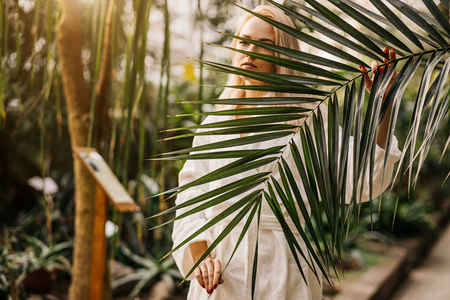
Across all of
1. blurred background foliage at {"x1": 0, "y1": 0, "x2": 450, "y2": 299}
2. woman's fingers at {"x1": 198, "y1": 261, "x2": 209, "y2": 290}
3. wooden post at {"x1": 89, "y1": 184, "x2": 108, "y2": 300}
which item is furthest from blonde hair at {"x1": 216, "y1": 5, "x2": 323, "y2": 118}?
blurred background foliage at {"x1": 0, "y1": 0, "x2": 450, "y2": 299}

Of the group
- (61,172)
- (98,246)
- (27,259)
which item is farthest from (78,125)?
(61,172)

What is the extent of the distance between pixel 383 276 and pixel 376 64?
3.03 meters

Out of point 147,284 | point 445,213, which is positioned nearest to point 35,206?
point 147,284

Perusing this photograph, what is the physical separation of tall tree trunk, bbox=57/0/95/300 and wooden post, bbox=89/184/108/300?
110 mm

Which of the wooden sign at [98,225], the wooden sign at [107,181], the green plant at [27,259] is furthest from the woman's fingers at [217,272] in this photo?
the green plant at [27,259]

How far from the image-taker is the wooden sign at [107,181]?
1.38 meters

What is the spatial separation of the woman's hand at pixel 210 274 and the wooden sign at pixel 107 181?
408 millimetres

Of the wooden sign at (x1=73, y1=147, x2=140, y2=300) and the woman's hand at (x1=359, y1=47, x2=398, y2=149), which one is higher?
the woman's hand at (x1=359, y1=47, x2=398, y2=149)

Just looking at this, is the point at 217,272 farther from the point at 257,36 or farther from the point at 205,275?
the point at 257,36

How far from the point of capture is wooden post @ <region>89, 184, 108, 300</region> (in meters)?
1.66

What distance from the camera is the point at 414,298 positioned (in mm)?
3584

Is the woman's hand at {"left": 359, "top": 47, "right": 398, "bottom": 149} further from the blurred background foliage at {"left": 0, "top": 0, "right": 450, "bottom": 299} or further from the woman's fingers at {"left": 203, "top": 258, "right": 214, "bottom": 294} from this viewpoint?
the blurred background foliage at {"left": 0, "top": 0, "right": 450, "bottom": 299}

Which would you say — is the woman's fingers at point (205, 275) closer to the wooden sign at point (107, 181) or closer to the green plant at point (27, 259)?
the wooden sign at point (107, 181)

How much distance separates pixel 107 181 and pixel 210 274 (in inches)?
24.9
